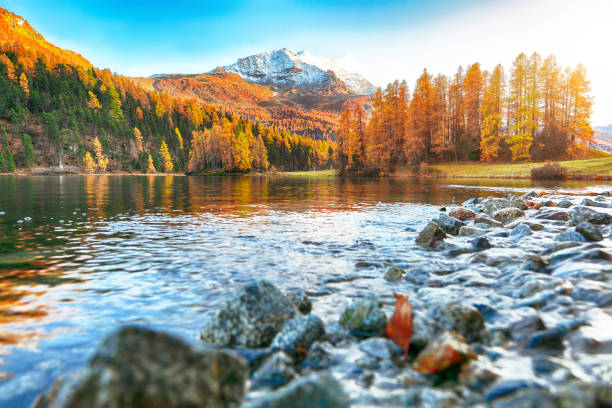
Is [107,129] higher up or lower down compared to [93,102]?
lower down

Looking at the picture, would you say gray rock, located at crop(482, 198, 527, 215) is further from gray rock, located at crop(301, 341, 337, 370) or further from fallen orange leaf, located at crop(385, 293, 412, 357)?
gray rock, located at crop(301, 341, 337, 370)

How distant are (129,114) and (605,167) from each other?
18017cm

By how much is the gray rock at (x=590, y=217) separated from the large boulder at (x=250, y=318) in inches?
448

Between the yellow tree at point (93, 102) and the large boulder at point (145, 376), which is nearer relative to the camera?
the large boulder at point (145, 376)

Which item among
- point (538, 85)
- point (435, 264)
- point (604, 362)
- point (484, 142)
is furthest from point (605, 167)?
point (604, 362)

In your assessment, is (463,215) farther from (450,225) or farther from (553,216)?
(450,225)

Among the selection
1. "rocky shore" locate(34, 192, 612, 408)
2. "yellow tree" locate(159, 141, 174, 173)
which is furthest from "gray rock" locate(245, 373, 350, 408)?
"yellow tree" locate(159, 141, 174, 173)

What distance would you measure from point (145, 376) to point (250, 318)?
7.04ft

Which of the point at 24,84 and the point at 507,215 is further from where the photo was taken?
the point at 24,84

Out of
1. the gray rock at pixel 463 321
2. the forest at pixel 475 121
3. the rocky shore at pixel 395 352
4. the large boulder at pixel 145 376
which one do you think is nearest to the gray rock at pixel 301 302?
the rocky shore at pixel 395 352

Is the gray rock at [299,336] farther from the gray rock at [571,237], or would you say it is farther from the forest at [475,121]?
the forest at [475,121]

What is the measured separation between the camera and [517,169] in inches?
1836

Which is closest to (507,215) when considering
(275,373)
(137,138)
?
(275,373)

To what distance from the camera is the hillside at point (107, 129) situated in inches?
4232
